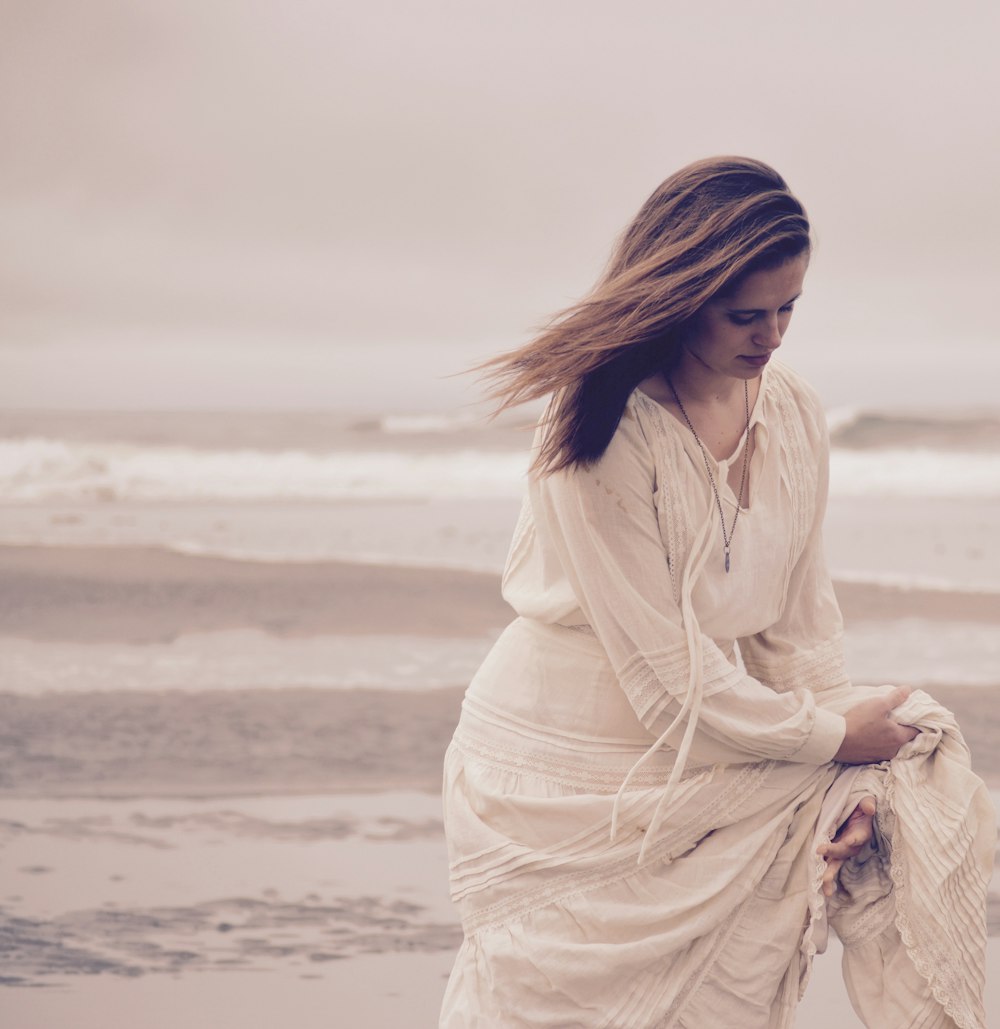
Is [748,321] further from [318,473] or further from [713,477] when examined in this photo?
[318,473]

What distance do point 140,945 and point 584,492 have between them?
171 centimetres

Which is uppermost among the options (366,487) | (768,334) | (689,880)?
(768,334)

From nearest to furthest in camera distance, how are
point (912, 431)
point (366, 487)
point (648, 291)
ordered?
1. point (648, 291)
2. point (366, 487)
3. point (912, 431)

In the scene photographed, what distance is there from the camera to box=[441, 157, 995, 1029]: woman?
1498 millimetres

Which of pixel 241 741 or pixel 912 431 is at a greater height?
pixel 241 741

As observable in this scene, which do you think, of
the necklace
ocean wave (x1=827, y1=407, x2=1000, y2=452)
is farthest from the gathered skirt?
ocean wave (x1=827, y1=407, x2=1000, y2=452)

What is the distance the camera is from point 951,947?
5.06ft

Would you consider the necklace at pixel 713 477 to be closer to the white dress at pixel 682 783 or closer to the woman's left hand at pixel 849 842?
the white dress at pixel 682 783

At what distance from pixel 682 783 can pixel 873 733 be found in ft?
0.68

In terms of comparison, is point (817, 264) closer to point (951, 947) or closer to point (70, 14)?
point (70, 14)

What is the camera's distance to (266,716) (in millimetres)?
4652

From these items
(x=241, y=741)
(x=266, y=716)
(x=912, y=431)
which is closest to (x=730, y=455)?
(x=241, y=741)

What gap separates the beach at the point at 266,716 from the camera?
2697 mm

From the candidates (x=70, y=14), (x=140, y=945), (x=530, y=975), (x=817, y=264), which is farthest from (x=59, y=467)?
(x=530, y=975)
